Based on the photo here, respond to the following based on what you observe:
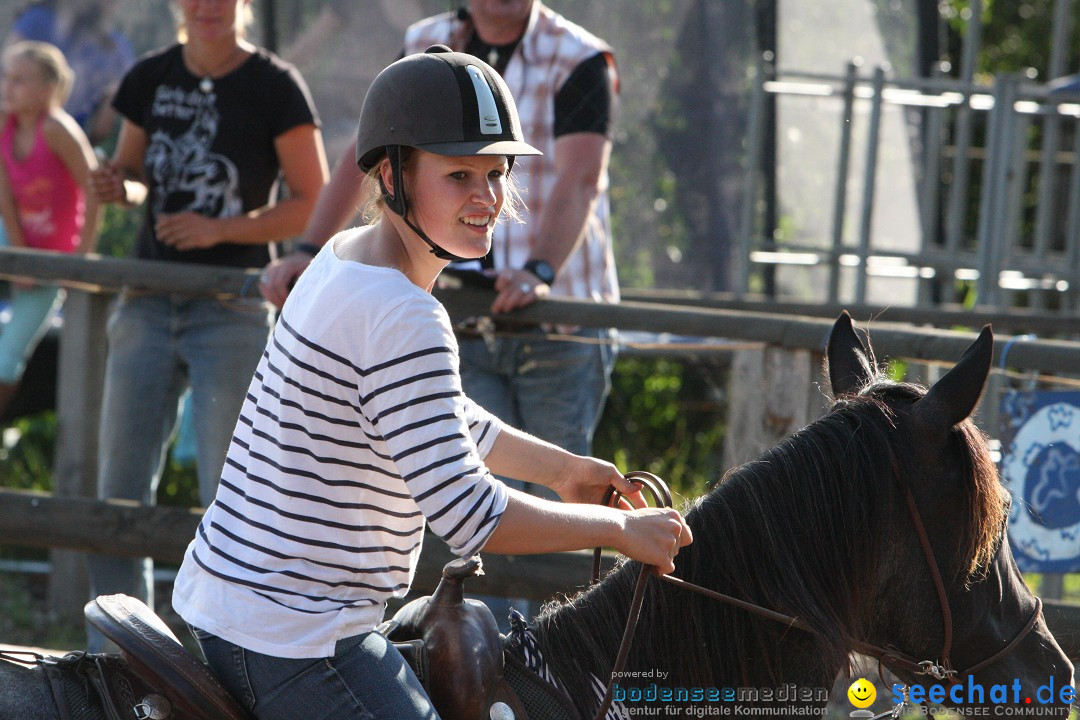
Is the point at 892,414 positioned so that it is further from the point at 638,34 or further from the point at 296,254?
the point at 638,34

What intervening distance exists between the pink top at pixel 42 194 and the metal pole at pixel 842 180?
4.44 metres

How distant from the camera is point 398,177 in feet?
7.00

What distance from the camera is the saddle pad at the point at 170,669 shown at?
2.02m

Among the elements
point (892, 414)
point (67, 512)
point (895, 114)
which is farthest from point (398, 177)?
point (895, 114)

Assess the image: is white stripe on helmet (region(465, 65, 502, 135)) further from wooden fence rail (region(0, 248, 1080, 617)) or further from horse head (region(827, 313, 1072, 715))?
wooden fence rail (region(0, 248, 1080, 617))

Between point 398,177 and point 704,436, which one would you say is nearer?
point 398,177

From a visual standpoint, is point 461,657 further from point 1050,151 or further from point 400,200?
point 1050,151

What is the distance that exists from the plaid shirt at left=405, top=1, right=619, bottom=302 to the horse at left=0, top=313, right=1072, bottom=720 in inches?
77.5

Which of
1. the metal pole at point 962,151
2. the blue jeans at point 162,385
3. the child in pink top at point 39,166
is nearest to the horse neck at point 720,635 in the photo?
the blue jeans at point 162,385

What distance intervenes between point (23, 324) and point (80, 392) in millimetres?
1576

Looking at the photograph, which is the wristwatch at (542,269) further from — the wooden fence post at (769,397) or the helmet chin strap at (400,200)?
the helmet chin strap at (400,200)

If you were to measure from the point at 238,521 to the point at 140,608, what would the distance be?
26 centimetres

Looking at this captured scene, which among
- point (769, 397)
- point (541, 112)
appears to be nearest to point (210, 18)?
point (541, 112)

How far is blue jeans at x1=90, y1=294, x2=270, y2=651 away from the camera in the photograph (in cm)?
412
